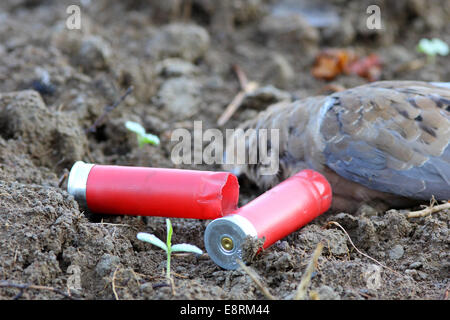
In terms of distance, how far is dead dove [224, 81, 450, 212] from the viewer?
11.6ft

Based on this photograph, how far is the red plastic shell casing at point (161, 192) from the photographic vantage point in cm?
303

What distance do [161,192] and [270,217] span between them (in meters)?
0.57

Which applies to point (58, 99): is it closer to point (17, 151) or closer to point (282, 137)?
point (17, 151)

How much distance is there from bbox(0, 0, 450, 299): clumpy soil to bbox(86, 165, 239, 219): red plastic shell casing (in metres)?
0.14

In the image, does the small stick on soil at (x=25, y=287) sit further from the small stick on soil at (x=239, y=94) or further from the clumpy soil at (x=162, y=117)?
the small stick on soil at (x=239, y=94)

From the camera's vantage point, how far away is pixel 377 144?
3.63 metres

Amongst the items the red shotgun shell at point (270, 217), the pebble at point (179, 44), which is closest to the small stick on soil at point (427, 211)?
the red shotgun shell at point (270, 217)

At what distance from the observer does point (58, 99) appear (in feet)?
15.1

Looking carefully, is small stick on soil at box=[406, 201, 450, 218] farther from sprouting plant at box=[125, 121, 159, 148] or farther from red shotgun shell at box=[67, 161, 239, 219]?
sprouting plant at box=[125, 121, 159, 148]

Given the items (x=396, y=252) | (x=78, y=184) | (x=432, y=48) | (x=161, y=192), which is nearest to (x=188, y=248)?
(x=161, y=192)

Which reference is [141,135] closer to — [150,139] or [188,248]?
[150,139]

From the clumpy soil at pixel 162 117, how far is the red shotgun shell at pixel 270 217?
0.09 m

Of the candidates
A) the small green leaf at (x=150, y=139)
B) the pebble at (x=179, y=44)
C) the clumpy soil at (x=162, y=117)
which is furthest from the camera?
the pebble at (x=179, y=44)
